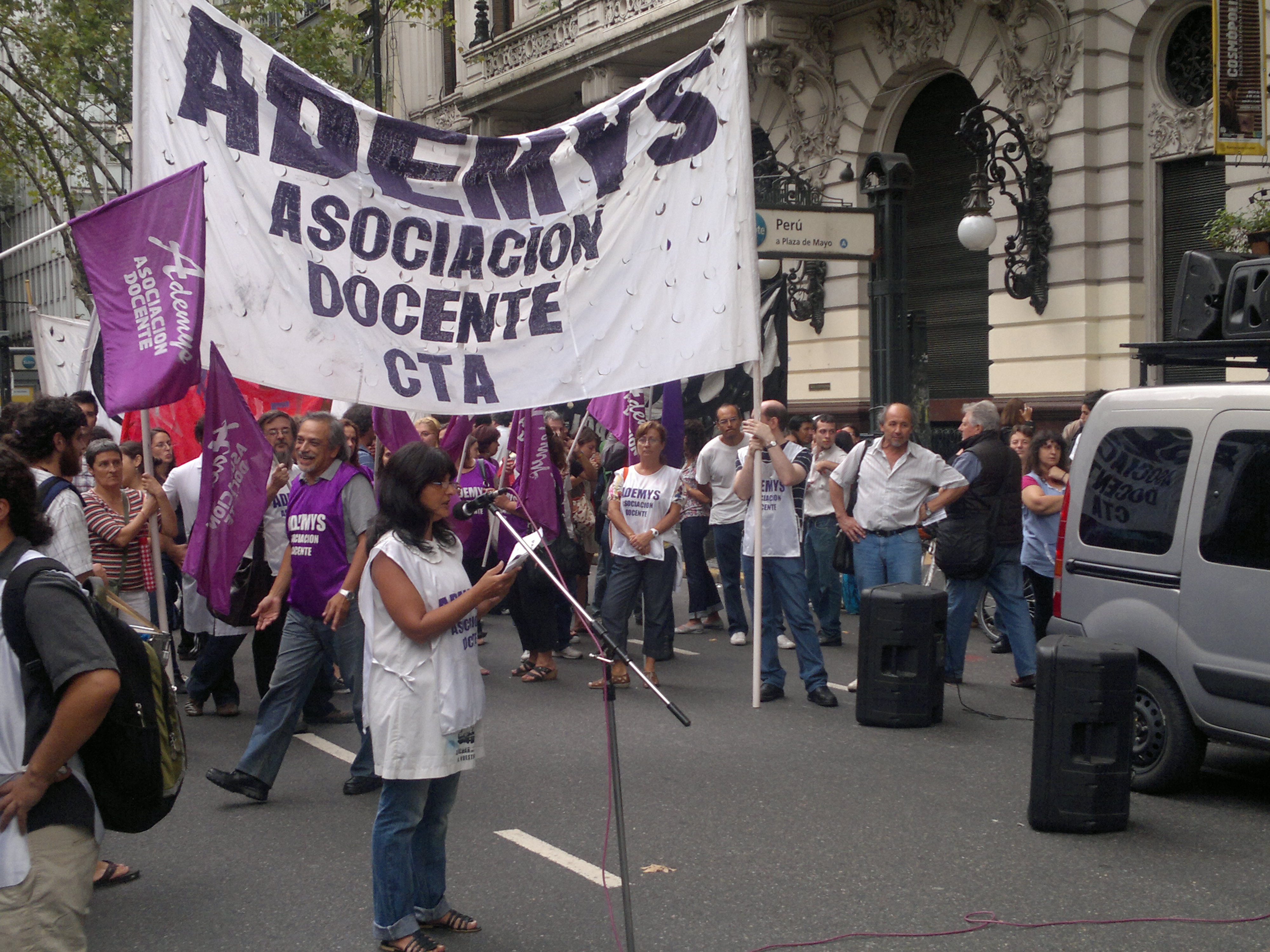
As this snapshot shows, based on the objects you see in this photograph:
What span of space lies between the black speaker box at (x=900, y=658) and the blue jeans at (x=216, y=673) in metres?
3.94

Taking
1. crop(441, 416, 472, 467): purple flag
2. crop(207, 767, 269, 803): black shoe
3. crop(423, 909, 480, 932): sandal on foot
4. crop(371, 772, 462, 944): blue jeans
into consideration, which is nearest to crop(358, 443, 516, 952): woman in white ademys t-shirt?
crop(371, 772, 462, 944): blue jeans

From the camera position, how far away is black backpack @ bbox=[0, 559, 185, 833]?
2.98 m

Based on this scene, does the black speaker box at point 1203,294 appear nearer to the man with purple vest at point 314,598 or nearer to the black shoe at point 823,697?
the black shoe at point 823,697

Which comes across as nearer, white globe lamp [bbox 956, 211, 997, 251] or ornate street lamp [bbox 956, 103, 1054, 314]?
white globe lamp [bbox 956, 211, 997, 251]

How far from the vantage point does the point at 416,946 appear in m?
4.34

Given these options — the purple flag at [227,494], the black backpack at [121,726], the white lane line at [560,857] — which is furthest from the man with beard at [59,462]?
the white lane line at [560,857]

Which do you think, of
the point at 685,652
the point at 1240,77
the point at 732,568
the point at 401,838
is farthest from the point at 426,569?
the point at 1240,77

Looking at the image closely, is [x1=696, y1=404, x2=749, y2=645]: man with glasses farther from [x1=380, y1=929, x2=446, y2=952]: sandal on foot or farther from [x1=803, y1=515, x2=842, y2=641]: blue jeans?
[x1=380, y1=929, x2=446, y2=952]: sandal on foot

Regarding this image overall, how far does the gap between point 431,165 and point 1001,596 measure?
499 centimetres

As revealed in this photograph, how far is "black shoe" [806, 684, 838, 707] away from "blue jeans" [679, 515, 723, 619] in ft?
10.9

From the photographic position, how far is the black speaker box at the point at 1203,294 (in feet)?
22.4

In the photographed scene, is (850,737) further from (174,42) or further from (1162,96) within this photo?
(1162,96)

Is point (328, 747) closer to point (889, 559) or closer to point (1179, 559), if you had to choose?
point (889, 559)

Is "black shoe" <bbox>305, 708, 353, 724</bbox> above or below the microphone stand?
below
